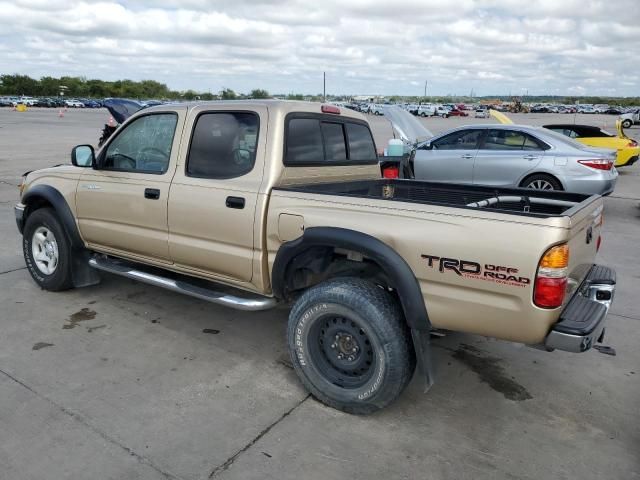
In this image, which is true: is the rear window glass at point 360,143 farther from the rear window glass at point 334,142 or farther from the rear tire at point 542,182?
the rear tire at point 542,182

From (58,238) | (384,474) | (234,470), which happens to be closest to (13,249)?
(58,238)

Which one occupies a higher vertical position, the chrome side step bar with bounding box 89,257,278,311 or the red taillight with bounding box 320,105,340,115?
the red taillight with bounding box 320,105,340,115

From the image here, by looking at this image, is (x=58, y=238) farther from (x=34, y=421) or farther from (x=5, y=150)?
(x=5, y=150)

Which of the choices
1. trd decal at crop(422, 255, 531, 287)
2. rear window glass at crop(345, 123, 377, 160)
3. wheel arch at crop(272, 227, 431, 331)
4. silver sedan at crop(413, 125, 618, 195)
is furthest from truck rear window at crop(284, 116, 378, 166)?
silver sedan at crop(413, 125, 618, 195)

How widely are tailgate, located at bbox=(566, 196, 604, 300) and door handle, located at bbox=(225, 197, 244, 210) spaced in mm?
2020

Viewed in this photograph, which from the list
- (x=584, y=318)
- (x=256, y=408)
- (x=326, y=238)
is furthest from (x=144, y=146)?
(x=584, y=318)

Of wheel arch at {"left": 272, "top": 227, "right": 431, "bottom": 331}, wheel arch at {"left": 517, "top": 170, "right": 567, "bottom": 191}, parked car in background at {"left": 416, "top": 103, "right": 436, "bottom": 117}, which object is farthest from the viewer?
parked car in background at {"left": 416, "top": 103, "right": 436, "bottom": 117}

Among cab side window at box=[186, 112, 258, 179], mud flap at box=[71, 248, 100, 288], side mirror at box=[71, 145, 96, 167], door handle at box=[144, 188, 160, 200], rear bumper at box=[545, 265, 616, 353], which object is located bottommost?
mud flap at box=[71, 248, 100, 288]

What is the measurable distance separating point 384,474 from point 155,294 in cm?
324

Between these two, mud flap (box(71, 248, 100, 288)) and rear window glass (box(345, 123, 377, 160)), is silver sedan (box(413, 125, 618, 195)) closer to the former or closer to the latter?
rear window glass (box(345, 123, 377, 160))

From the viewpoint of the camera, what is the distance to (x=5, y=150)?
18.3 meters

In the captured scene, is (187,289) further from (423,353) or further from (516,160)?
(516,160)

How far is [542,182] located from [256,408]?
7.35 metres

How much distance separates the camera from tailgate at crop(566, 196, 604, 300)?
277 cm
